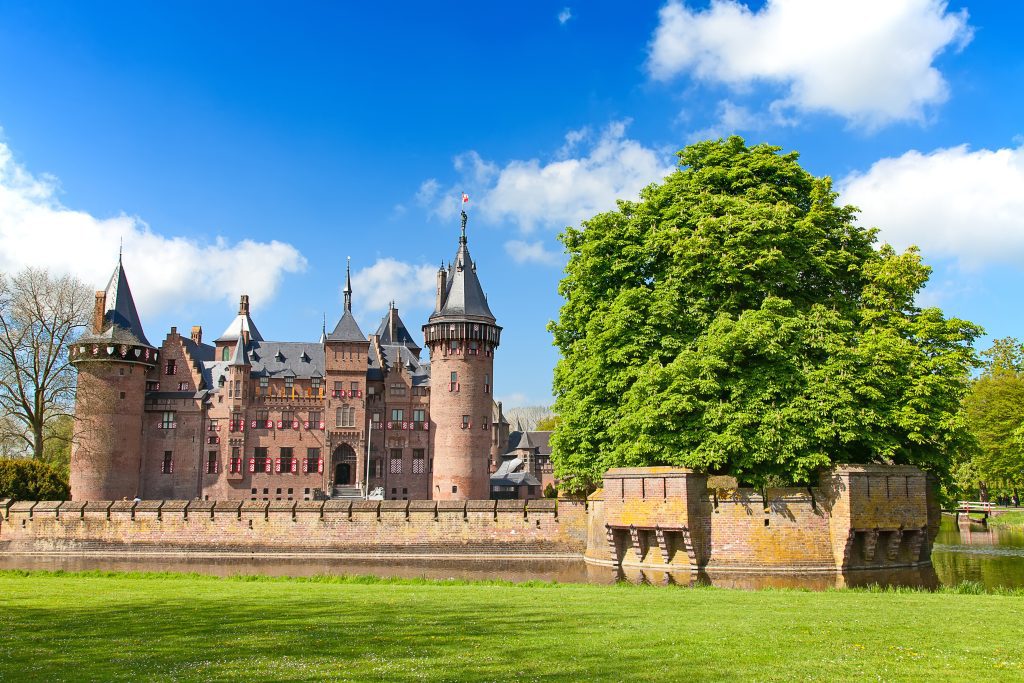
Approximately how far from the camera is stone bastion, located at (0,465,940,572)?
24016 millimetres

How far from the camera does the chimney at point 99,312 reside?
49750 millimetres

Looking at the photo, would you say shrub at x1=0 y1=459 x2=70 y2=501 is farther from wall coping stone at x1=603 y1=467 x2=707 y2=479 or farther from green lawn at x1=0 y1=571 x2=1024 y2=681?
wall coping stone at x1=603 y1=467 x2=707 y2=479

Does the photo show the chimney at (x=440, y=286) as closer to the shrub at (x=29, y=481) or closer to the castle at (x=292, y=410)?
the castle at (x=292, y=410)

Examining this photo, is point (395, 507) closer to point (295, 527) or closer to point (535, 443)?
point (295, 527)

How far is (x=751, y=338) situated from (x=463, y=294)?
28.5m

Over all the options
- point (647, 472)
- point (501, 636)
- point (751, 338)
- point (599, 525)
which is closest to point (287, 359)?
point (599, 525)

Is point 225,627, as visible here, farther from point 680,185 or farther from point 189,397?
point 189,397

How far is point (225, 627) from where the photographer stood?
1110 centimetres

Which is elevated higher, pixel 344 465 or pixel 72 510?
pixel 344 465

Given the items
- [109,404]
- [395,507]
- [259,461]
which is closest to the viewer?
[395,507]

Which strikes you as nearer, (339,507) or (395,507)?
(395,507)

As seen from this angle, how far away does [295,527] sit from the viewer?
34250 millimetres

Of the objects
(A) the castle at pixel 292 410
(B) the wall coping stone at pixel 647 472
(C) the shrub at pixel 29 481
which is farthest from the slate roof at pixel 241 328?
(B) the wall coping stone at pixel 647 472

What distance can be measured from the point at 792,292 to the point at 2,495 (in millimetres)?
34098
